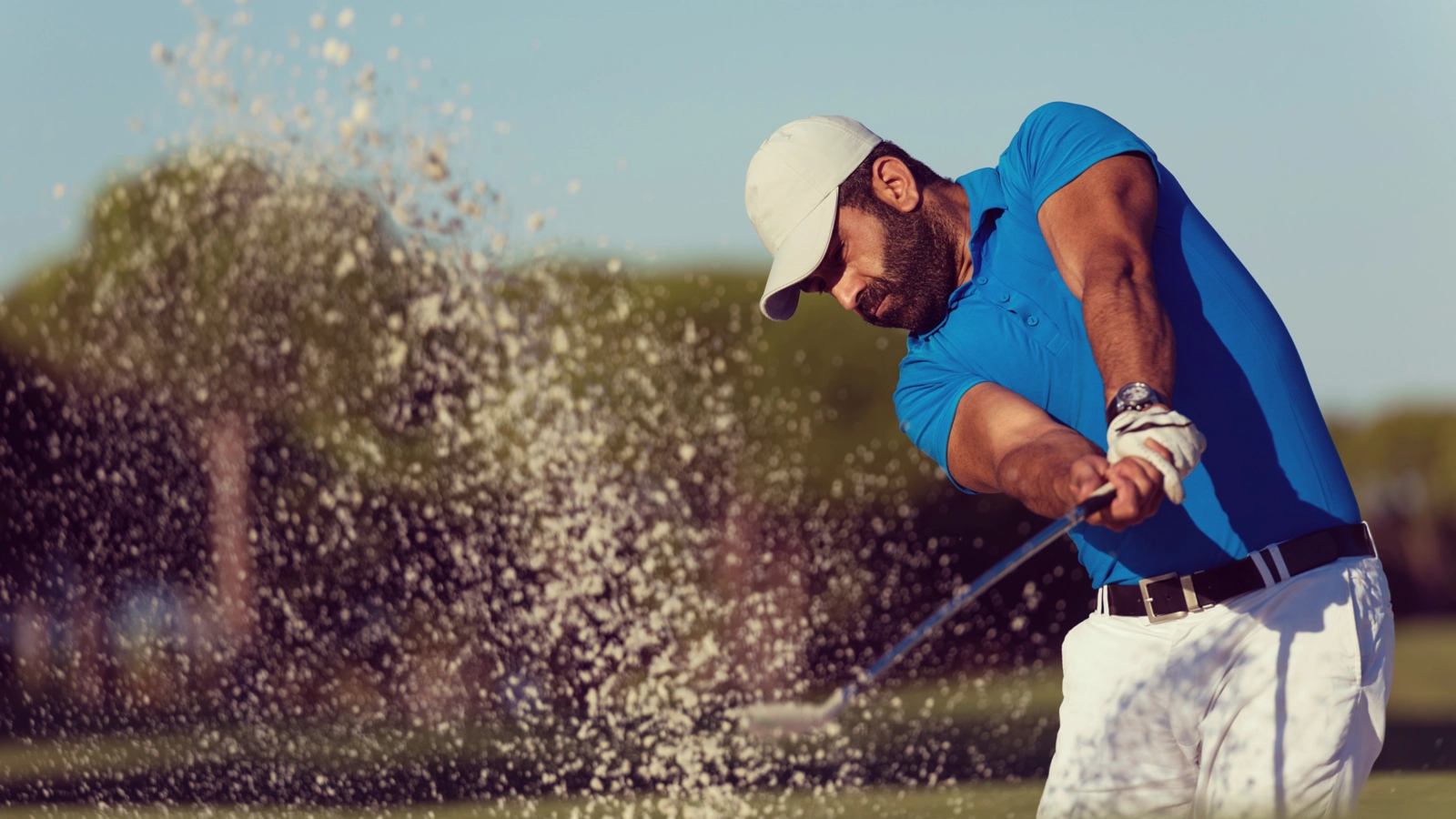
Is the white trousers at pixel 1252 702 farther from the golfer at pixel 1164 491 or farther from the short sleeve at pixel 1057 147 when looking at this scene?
the short sleeve at pixel 1057 147

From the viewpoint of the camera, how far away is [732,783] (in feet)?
32.1

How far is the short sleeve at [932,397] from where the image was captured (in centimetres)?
341

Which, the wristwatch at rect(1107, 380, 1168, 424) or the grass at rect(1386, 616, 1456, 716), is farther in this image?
the grass at rect(1386, 616, 1456, 716)

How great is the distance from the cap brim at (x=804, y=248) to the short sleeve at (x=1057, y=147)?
17.7 inches

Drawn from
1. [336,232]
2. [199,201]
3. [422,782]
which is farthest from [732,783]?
[199,201]

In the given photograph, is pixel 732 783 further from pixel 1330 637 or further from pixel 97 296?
pixel 97 296

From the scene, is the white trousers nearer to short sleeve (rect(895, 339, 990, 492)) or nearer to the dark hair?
short sleeve (rect(895, 339, 990, 492))

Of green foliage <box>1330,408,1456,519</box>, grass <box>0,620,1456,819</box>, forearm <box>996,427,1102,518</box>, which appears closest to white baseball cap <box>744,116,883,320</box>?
forearm <box>996,427,1102,518</box>

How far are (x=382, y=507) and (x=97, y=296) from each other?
173 inches

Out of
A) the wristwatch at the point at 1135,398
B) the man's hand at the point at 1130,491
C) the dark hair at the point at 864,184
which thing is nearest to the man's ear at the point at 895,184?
the dark hair at the point at 864,184

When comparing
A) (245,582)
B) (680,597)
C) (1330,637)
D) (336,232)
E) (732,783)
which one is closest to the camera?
(1330,637)

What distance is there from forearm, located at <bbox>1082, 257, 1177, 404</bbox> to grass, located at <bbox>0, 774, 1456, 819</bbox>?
539 centimetres

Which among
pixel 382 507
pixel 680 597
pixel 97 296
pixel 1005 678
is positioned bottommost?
pixel 1005 678

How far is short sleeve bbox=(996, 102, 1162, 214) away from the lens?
3.03m
